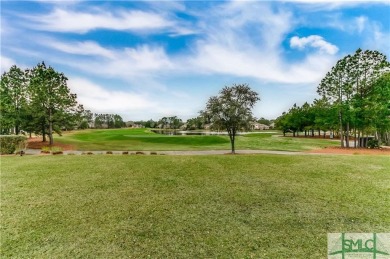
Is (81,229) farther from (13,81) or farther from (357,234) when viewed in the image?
(13,81)

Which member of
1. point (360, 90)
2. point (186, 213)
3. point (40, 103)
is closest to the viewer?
point (186, 213)

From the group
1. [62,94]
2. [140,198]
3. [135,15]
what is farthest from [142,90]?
[140,198]

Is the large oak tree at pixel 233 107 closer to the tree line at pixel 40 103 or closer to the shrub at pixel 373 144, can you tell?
the shrub at pixel 373 144

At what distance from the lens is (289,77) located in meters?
17.2

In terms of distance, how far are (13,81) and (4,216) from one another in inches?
1415

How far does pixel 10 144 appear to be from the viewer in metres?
18.2

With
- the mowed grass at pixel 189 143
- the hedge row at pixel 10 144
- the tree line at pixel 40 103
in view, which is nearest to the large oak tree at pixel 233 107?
the mowed grass at pixel 189 143

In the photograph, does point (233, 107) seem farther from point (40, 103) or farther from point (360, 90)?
point (40, 103)
